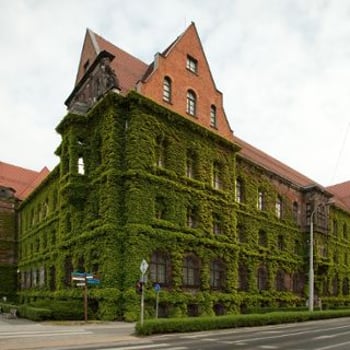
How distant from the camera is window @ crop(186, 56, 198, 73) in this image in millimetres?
38528

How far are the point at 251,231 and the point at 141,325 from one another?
24.9 metres

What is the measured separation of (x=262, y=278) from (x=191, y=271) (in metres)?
12.6

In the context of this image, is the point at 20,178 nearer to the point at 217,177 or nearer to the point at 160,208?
the point at 217,177

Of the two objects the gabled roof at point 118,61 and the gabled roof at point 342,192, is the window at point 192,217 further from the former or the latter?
the gabled roof at point 342,192

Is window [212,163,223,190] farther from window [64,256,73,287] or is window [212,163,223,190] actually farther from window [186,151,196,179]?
window [64,256,73,287]

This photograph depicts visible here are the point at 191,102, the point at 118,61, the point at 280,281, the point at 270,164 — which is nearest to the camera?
the point at 118,61

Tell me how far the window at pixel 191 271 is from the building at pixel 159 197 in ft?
0.23

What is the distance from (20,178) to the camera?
71750 millimetres

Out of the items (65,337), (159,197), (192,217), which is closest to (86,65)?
(159,197)

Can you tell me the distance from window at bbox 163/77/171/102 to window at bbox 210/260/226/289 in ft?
41.9

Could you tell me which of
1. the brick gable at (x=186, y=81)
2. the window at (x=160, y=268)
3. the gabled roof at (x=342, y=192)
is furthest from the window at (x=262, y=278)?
the gabled roof at (x=342, y=192)

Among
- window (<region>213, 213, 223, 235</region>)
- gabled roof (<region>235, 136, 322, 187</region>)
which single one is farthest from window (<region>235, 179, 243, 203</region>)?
window (<region>213, 213, 223, 235</region>)

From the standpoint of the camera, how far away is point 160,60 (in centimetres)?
3594

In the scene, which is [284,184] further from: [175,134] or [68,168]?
[68,168]
